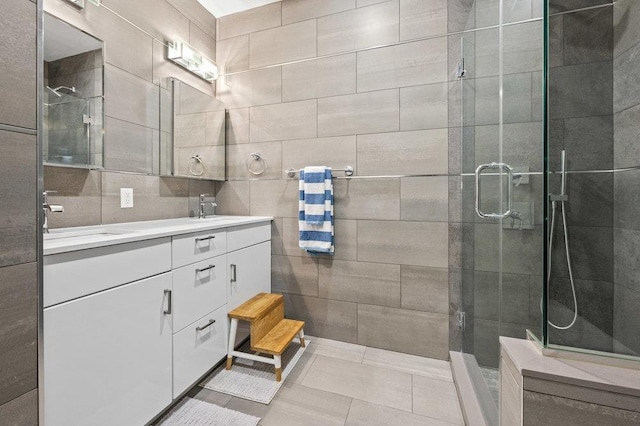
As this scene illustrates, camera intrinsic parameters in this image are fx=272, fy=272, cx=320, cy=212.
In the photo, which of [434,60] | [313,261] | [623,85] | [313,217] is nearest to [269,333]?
[313,261]

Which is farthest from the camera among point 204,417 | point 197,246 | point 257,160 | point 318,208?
point 257,160

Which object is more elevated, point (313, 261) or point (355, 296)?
point (313, 261)

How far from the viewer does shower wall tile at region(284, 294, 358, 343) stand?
2.11 m

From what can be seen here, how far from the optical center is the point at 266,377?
169 centimetres

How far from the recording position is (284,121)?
7.43ft

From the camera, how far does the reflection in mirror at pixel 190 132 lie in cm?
201

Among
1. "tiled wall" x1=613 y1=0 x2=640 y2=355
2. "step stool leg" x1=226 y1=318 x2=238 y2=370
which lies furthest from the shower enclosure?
"step stool leg" x1=226 y1=318 x2=238 y2=370

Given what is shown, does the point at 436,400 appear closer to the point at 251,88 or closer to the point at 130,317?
the point at 130,317

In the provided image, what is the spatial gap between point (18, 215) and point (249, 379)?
1411 millimetres

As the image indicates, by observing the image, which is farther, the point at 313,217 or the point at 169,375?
the point at 313,217

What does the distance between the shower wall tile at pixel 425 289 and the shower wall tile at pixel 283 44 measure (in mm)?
1867

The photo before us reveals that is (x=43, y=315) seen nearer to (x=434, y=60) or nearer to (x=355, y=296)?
(x=355, y=296)

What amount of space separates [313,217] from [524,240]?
1.30 meters

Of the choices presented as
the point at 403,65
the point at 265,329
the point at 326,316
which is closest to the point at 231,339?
the point at 265,329
